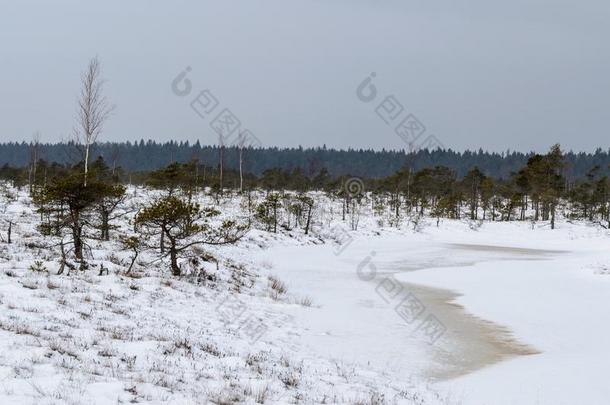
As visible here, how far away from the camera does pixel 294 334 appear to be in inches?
426

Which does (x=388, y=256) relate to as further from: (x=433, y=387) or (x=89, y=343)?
(x=89, y=343)

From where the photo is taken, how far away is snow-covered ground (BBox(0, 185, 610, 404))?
6273 millimetres

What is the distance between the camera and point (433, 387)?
25.5ft

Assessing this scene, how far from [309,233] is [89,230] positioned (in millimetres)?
17228

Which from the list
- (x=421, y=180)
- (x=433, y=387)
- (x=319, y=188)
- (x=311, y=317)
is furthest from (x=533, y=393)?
(x=319, y=188)

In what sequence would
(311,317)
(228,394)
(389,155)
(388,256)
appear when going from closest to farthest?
1. (228,394)
2. (311,317)
3. (388,256)
4. (389,155)

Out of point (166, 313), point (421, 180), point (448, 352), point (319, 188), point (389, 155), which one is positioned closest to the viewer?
point (448, 352)

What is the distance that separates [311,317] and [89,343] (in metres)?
6.50

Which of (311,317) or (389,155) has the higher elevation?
(389,155)

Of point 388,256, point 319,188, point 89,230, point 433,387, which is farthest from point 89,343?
point 319,188

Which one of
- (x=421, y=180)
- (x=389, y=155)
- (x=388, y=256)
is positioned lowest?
(x=388, y=256)

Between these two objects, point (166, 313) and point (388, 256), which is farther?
point (388, 256)

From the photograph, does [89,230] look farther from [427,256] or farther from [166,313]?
[427,256]

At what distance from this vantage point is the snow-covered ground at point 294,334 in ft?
20.6
